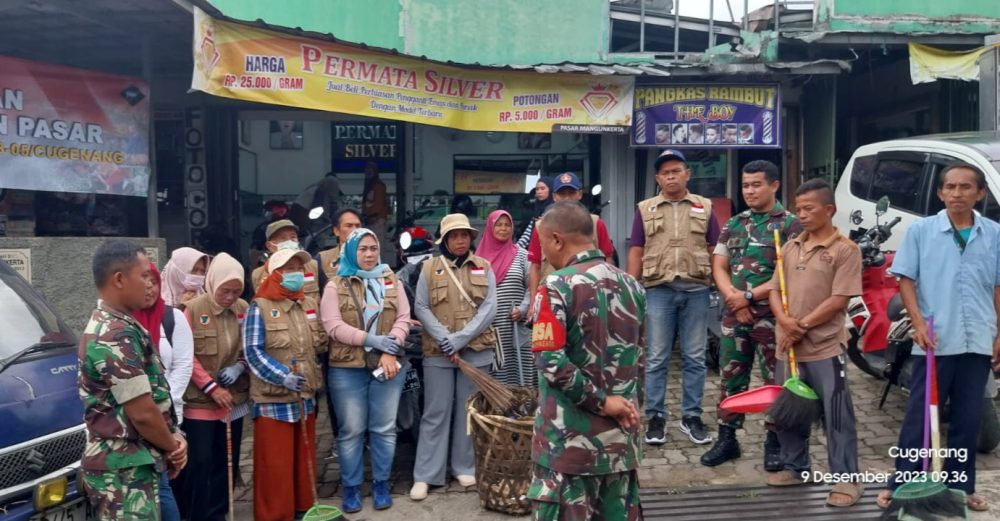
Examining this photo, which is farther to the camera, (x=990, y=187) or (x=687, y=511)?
(x=990, y=187)

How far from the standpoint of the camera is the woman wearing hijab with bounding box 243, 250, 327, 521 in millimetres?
4469

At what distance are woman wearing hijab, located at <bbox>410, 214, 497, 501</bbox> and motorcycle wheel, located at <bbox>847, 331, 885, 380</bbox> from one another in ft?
9.49

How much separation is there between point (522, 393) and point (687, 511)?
1219 millimetres

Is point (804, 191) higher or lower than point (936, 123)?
lower

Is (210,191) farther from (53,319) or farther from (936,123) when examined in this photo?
(936,123)

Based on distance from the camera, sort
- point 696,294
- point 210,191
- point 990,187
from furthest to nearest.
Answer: point 210,191
point 990,187
point 696,294

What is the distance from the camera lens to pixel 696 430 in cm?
546

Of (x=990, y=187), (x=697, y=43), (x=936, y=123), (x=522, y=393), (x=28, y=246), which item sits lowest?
(x=522, y=393)

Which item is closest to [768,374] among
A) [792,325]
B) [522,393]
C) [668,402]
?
[792,325]

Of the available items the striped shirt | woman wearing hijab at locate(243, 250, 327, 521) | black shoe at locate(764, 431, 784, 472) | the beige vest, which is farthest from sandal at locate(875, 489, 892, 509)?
the striped shirt

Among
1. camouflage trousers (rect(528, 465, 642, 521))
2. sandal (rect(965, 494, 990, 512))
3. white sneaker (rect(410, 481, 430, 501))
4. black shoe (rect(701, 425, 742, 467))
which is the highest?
camouflage trousers (rect(528, 465, 642, 521))

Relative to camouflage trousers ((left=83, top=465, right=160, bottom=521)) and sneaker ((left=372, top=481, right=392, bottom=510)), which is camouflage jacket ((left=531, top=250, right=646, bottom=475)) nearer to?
camouflage trousers ((left=83, top=465, right=160, bottom=521))

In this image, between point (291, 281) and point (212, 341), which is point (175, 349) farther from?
point (291, 281)

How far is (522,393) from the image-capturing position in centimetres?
497
